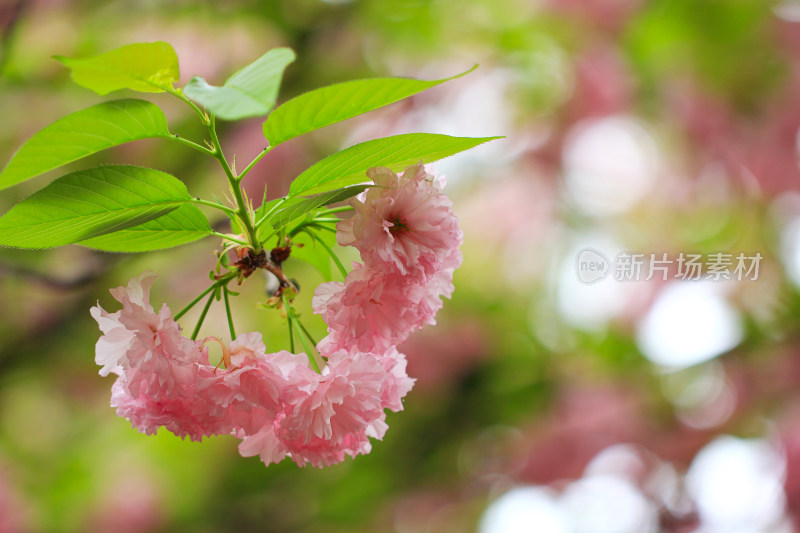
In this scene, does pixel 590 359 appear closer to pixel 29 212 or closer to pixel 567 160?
pixel 567 160

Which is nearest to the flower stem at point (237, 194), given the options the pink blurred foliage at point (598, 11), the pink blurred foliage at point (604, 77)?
the pink blurred foliage at point (598, 11)

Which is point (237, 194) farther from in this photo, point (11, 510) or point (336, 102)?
point (11, 510)

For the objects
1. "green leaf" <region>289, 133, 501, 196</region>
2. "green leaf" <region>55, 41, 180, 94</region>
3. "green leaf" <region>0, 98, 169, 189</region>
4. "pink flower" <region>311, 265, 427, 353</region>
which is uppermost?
"green leaf" <region>55, 41, 180, 94</region>

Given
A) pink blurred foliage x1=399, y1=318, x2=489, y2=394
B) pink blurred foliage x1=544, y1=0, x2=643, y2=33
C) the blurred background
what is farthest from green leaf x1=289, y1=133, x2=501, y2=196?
pink blurred foliage x1=544, y1=0, x2=643, y2=33

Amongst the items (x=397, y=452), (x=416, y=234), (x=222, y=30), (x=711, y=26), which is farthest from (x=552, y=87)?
(x=416, y=234)

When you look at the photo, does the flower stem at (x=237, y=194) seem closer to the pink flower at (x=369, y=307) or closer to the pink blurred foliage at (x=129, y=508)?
the pink flower at (x=369, y=307)

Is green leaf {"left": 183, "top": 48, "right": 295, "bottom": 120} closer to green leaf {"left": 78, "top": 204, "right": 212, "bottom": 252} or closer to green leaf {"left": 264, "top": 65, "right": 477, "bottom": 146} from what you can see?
green leaf {"left": 264, "top": 65, "right": 477, "bottom": 146}
